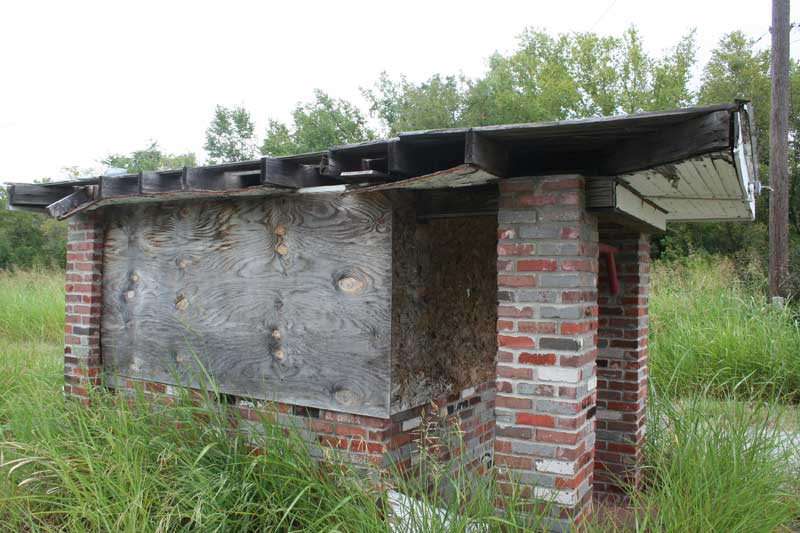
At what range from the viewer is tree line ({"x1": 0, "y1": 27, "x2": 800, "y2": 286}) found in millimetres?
20703

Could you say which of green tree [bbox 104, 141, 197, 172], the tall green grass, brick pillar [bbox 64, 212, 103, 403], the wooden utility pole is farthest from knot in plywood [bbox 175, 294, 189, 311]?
green tree [bbox 104, 141, 197, 172]

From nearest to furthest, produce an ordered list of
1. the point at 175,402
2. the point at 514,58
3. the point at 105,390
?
the point at 175,402
the point at 105,390
the point at 514,58

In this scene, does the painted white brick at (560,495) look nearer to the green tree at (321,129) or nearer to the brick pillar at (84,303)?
the brick pillar at (84,303)

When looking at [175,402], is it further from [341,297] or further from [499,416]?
[499,416]

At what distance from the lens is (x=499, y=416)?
3285 millimetres

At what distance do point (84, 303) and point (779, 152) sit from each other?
34.6ft

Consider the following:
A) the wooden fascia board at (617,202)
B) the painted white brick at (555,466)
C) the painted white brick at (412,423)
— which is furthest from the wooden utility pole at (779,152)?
the painted white brick at (555,466)

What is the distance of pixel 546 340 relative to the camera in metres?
3.20

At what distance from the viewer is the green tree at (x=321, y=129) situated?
31.3 meters

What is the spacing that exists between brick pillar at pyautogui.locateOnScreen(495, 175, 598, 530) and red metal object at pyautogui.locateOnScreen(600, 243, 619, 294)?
1.03m

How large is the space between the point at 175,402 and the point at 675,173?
3.42m

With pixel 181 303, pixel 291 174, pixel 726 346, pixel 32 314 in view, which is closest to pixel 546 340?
pixel 291 174

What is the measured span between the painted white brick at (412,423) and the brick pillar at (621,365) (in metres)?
1.48

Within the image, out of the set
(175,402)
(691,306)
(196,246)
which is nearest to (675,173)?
(196,246)
